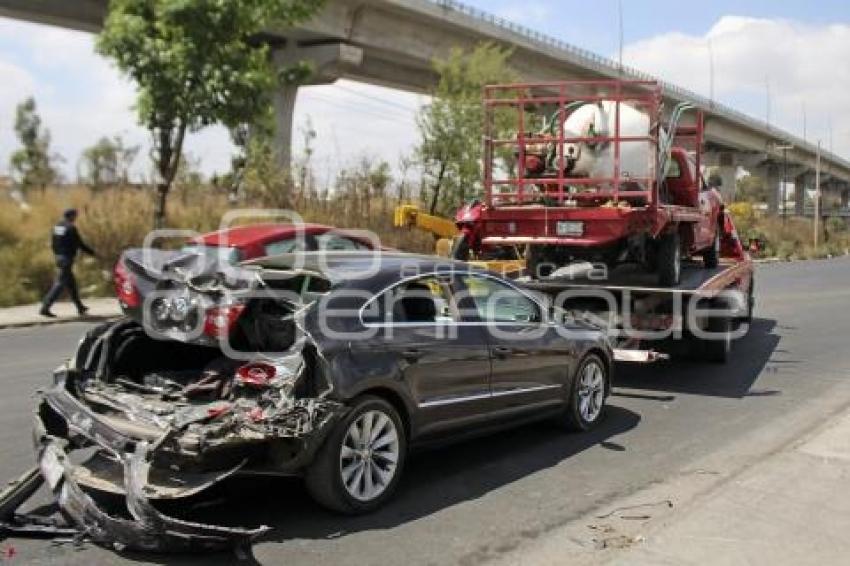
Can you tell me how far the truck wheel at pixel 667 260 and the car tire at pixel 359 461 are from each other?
236 inches

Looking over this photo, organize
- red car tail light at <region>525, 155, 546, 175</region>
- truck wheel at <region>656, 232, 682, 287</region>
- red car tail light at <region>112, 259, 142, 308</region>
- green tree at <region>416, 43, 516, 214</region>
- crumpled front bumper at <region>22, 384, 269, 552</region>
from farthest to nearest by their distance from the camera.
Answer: green tree at <region>416, 43, 516, 214</region> < red car tail light at <region>525, 155, 546, 175</region> < truck wheel at <region>656, 232, 682, 287</region> < red car tail light at <region>112, 259, 142, 308</region> < crumpled front bumper at <region>22, 384, 269, 552</region>

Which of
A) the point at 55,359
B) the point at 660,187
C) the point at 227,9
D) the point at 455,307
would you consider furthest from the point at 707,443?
the point at 227,9

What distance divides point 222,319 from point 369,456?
3.87 ft

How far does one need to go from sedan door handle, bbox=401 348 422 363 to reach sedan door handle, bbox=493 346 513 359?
3.04ft

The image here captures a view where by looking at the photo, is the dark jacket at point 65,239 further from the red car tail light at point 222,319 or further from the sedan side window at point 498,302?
the red car tail light at point 222,319

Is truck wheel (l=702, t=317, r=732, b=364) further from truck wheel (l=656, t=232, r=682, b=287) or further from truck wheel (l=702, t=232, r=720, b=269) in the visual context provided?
truck wheel (l=702, t=232, r=720, b=269)

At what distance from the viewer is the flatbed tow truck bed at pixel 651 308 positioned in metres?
10.4

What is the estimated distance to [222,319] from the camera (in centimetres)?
559

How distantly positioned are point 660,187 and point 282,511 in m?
6.99

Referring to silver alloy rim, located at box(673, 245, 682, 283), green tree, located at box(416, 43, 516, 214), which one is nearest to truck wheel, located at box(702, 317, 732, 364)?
silver alloy rim, located at box(673, 245, 682, 283)

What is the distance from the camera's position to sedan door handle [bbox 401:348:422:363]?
5957 mm

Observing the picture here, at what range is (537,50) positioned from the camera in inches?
1802

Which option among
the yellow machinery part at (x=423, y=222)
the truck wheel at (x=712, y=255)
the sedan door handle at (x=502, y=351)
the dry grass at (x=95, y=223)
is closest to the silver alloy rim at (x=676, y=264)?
the truck wheel at (x=712, y=255)

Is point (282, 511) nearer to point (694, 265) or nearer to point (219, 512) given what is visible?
point (219, 512)
